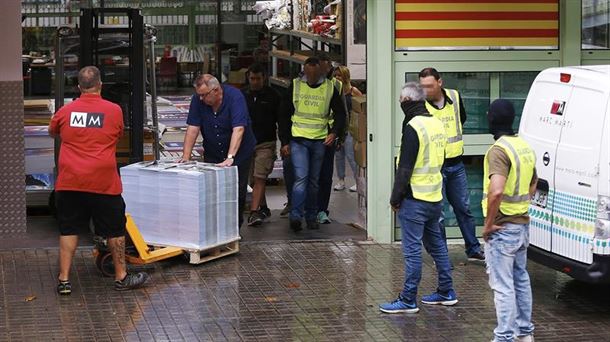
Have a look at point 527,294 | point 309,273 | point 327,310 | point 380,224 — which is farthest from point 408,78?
point 527,294

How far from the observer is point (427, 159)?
8664mm

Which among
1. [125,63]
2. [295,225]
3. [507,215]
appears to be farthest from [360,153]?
[507,215]

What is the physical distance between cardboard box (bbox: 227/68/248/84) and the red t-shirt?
9.35m

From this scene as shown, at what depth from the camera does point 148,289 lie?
9797 mm

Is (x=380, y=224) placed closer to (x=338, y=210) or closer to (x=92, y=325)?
(x=338, y=210)

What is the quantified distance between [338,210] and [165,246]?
11.3ft

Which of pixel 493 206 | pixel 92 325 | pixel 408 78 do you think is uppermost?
pixel 408 78

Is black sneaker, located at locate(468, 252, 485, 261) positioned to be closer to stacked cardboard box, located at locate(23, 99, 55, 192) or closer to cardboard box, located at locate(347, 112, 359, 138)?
cardboard box, located at locate(347, 112, 359, 138)

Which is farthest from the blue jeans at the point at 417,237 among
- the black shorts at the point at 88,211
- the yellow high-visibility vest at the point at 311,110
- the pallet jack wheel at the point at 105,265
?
the yellow high-visibility vest at the point at 311,110

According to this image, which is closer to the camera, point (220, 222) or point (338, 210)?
point (220, 222)

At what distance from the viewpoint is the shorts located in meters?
12.8

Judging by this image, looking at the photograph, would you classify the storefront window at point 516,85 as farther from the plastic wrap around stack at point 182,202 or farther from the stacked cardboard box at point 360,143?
the plastic wrap around stack at point 182,202

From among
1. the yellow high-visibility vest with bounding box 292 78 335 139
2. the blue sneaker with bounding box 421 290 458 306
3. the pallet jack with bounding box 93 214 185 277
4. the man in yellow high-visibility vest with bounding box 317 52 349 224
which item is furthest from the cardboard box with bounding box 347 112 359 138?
the blue sneaker with bounding box 421 290 458 306

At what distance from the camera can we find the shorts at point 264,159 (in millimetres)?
12766
